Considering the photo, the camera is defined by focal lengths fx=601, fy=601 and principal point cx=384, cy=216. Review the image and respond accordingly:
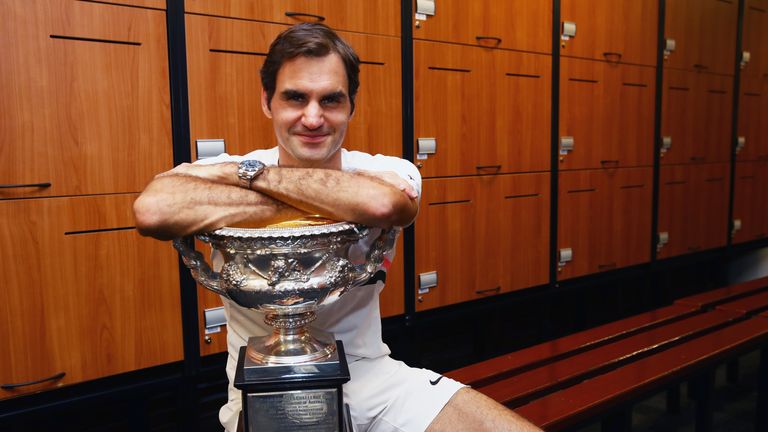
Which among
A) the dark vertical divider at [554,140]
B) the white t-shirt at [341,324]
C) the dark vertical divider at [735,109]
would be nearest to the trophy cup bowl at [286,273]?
the white t-shirt at [341,324]

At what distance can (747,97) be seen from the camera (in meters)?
4.55

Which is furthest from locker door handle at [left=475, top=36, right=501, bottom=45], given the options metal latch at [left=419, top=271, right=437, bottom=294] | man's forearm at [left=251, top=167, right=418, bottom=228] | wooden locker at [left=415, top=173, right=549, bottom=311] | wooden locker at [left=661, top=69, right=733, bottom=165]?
man's forearm at [left=251, top=167, right=418, bottom=228]

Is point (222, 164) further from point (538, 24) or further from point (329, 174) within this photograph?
point (538, 24)

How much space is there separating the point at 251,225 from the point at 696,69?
4.03 meters

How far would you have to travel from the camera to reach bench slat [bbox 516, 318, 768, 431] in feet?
5.49

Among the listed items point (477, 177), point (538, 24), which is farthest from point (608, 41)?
point (477, 177)

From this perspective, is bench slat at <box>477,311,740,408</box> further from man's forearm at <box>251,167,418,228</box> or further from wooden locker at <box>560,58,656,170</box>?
wooden locker at <box>560,58,656,170</box>

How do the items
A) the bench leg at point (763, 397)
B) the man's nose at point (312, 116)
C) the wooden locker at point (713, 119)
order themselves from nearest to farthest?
the man's nose at point (312, 116) → the bench leg at point (763, 397) → the wooden locker at point (713, 119)

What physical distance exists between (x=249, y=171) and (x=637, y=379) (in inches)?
56.2

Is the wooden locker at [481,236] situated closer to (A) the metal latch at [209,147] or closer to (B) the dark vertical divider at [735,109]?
(A) the metal latch at [209,147]

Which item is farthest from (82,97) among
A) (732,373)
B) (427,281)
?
(732,373)

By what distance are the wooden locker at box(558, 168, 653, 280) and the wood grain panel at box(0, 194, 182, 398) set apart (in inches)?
87.6

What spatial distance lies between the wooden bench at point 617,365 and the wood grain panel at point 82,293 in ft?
3.65

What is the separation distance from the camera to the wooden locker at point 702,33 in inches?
154
